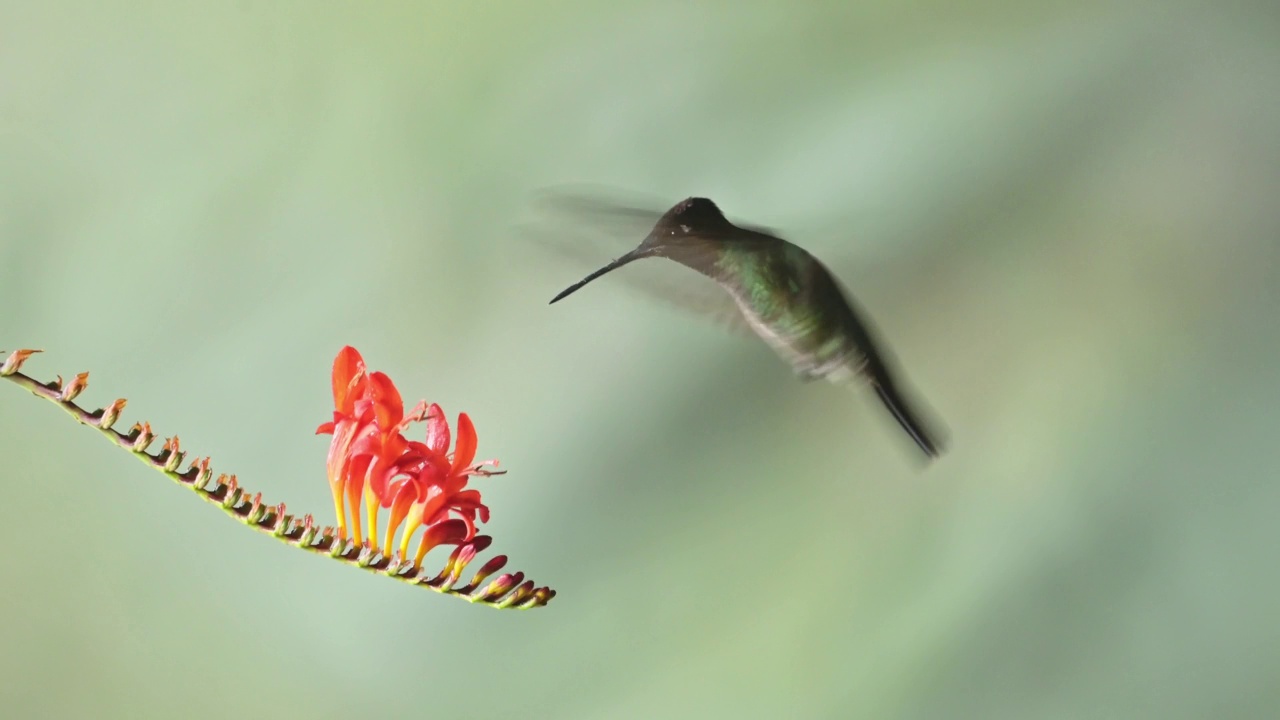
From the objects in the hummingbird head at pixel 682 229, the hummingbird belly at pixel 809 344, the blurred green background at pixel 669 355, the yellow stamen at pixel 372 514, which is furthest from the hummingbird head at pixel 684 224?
the blurred green background at pixel 669 355

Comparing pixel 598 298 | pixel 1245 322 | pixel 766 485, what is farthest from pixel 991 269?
pixel 598 298

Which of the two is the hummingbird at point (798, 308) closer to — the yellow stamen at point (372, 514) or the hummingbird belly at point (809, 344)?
the hummingbird belly at point (809, 344)

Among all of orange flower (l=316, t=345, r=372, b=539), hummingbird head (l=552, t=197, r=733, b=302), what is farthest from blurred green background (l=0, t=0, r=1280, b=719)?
orange flower (l=316, t=345, r=372, b=539)

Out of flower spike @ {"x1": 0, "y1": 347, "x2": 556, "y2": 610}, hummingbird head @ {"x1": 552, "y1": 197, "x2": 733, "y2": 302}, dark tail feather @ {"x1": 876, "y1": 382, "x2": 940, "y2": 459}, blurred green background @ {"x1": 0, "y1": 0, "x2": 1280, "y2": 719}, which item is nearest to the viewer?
flower spike @ {"x1": 0, "y1": 347, "x2": 556, "y2": 610}

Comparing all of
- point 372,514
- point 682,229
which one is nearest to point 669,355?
point 682,229

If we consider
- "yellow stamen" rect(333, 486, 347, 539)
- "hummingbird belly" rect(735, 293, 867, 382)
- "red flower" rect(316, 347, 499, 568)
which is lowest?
"yellow stamen" rect(333, 486, 347, 539)

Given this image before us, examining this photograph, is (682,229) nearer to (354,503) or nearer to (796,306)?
(796,306)

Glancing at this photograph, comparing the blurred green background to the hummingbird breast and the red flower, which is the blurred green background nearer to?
the hummingbird breast
